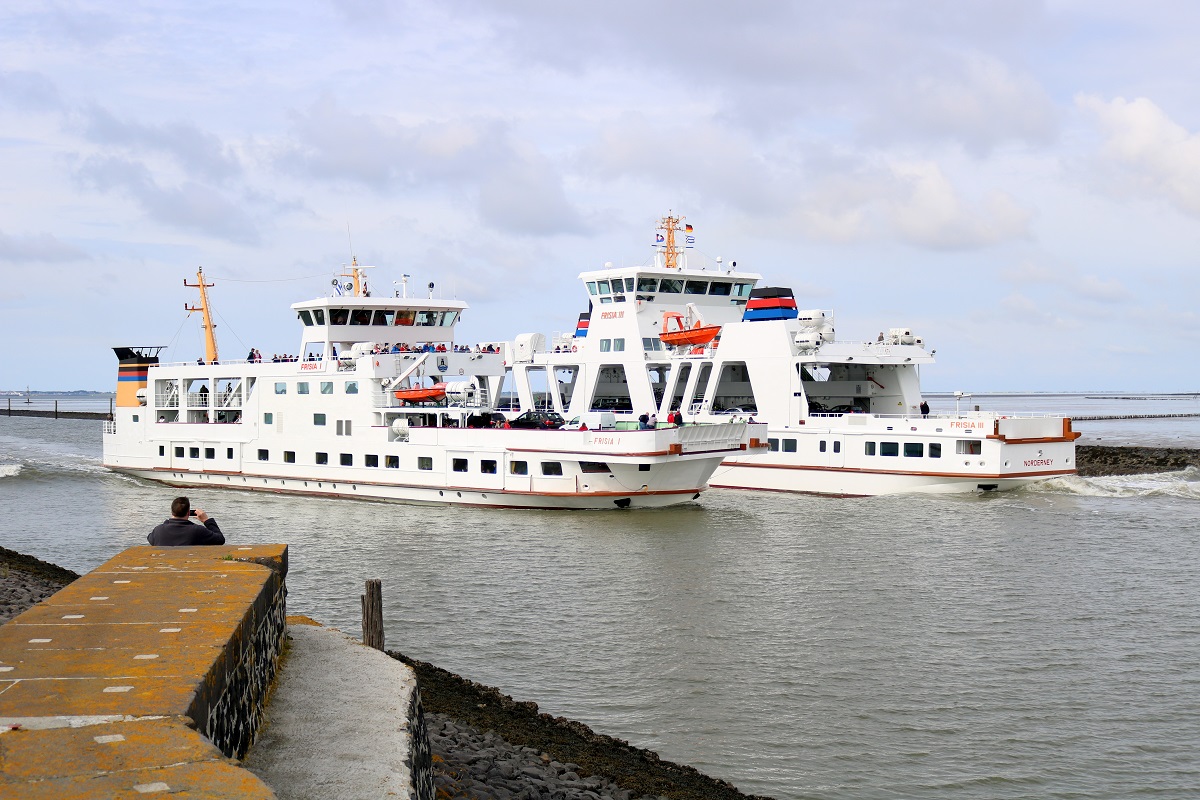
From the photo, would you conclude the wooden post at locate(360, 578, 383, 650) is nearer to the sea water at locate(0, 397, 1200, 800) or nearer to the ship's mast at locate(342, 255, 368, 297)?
the sea water at locate(0, 397, 1200, 800)

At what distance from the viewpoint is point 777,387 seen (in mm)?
35562

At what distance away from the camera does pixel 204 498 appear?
Answer: 115ft

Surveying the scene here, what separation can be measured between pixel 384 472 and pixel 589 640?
1798 centimetres

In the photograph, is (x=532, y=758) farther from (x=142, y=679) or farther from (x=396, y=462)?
(x=396, y=462)

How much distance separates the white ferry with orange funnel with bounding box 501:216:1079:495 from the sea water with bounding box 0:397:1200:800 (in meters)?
1.45

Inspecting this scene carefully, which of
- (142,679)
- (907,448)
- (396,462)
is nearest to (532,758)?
(142,679)

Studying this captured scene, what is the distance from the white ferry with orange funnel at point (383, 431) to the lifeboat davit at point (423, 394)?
0.06 m

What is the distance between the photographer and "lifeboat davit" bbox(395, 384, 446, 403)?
32.2 m

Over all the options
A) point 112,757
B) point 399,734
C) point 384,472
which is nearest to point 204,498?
point 384,472

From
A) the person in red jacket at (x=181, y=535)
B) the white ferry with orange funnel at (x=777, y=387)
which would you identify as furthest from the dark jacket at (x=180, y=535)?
the white ferry with orange funnel at (x=777, y=387)

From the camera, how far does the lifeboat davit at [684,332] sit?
1478 inches

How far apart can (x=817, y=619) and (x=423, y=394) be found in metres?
17.5

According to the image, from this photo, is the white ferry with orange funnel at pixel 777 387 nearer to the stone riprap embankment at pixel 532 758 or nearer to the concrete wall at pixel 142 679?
the stone riprap embankment at pixel 532 758

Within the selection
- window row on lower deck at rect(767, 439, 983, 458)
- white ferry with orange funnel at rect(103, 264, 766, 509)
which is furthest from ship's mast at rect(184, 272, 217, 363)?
window row on lower deck at rect(767, 439, 983, 458)
